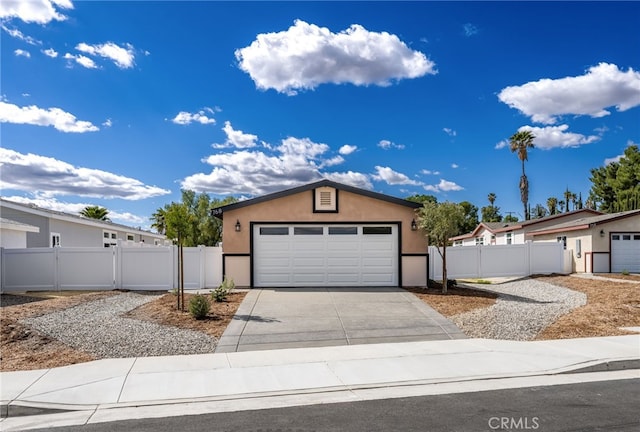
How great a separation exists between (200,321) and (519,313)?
8.37 m

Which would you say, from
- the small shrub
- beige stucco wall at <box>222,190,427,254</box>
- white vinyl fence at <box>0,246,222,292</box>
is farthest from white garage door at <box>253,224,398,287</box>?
the small shrub

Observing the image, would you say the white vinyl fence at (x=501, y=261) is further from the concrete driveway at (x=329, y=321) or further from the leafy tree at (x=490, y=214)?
the leafy tree at (x=490, y=214)

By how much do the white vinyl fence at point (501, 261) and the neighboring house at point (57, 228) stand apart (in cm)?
1449

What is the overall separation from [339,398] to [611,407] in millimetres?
3467

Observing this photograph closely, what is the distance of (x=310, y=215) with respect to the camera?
17.5 meters

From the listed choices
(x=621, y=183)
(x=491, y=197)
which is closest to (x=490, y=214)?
(x=491, y=197)

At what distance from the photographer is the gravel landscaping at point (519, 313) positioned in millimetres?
10641

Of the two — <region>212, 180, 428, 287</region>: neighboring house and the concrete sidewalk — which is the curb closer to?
the concrete sidewalk

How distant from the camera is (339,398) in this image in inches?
252

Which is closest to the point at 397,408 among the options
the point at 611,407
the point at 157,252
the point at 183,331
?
the point at 611,407

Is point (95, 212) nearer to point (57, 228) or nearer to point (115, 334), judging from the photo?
point (57, 228)

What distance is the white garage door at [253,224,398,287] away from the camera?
1738 centimetres

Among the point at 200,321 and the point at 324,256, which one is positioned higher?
the point at 324,256

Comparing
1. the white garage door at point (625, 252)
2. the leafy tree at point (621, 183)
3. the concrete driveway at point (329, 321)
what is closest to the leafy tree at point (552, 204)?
the leafy tree at point (621, 183)
